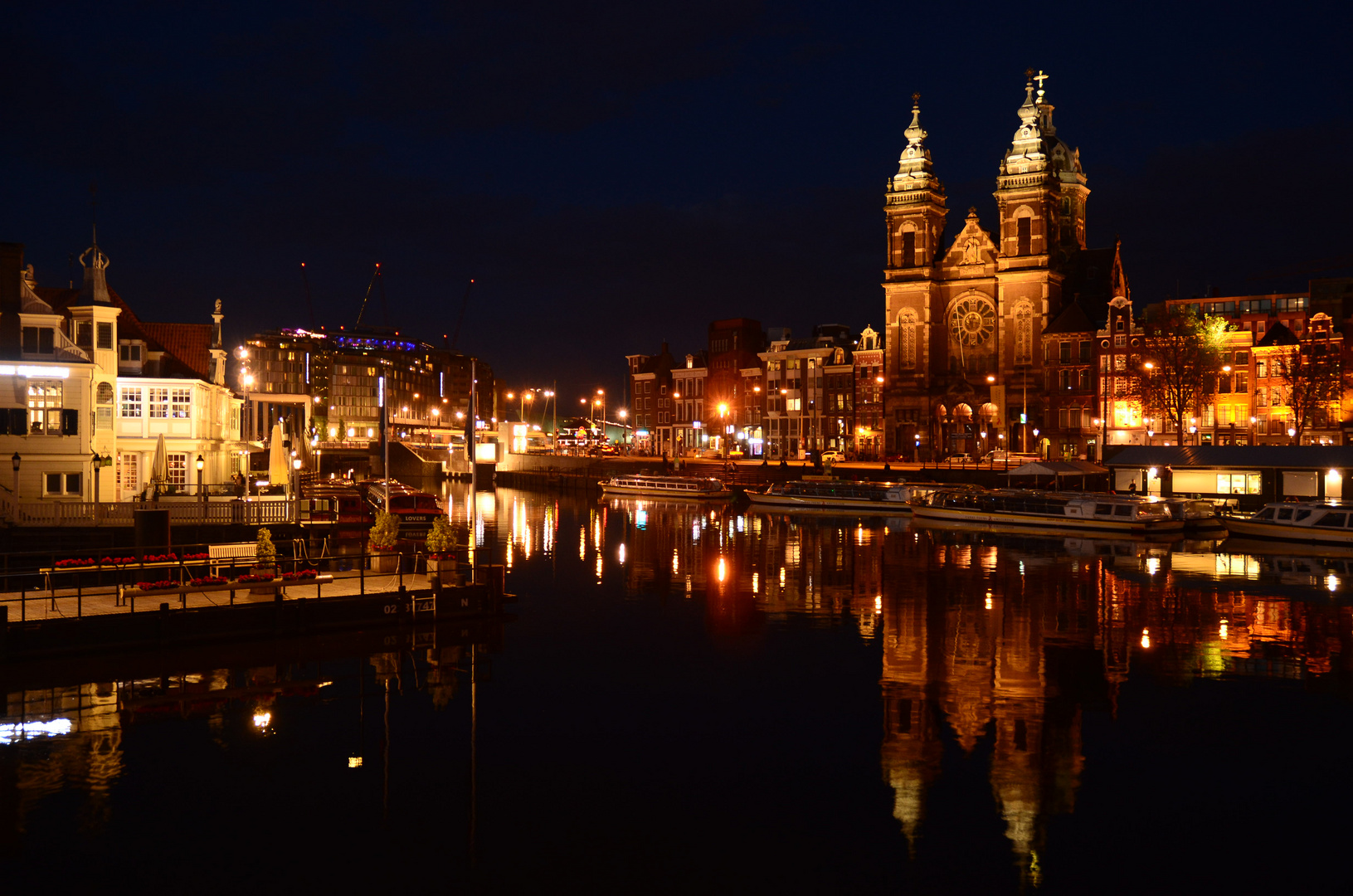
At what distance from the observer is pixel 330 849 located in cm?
1619

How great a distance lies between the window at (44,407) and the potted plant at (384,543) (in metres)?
17.1

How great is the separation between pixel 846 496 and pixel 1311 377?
4248cm

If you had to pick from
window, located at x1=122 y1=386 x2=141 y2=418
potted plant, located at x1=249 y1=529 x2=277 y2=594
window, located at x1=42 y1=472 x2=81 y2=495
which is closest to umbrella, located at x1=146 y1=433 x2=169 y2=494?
window, located at x1=42 y1=472 x2=81 y2=495

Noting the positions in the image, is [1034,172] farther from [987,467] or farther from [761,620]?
[761,620]

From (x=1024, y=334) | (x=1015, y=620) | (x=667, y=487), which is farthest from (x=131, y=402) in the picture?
(x=1024, y=334)

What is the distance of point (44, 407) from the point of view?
47500 mm

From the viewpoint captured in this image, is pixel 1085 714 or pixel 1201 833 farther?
pixel 1085 714

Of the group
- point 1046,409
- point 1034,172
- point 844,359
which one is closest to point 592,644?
point 1046,409

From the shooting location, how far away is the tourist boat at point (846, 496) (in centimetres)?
8319

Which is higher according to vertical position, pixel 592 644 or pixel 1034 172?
pixel 1034 172

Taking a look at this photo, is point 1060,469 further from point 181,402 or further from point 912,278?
point 181,402

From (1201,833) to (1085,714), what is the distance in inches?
258

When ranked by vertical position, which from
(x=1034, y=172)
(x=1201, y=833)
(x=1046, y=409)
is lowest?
(x=1201, y=833)

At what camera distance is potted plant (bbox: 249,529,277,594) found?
3072 cm
